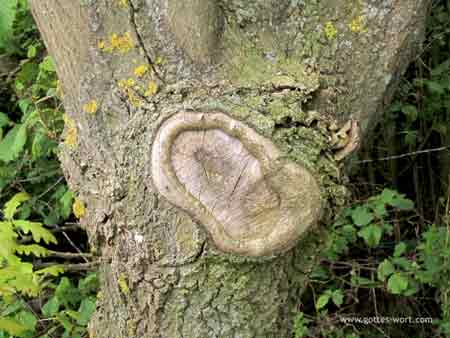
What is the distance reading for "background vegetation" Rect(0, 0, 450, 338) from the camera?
2326mm

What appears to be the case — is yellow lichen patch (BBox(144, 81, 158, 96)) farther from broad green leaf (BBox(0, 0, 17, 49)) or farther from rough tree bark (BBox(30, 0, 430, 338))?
broad green leaf (BBox(0, 0, 17, 49))

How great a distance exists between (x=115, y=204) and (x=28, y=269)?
68 centimetres

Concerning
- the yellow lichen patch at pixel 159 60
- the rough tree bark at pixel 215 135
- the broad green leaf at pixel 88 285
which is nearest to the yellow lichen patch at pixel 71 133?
the rough tree bark at pixel 215 135

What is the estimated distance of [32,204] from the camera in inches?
112

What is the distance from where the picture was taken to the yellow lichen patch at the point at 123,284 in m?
1.07

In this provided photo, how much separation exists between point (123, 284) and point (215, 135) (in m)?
0.35

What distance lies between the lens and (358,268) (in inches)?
114

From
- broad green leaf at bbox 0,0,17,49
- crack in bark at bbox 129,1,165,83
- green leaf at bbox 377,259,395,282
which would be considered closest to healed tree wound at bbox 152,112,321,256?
crack in bark at bbox 129,1,165,83

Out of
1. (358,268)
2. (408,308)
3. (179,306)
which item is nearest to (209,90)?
(179,306)

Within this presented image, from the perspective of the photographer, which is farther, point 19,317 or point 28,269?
point 19,317

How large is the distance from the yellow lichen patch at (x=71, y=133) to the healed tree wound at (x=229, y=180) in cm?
23

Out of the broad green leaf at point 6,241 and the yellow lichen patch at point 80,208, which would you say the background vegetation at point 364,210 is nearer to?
the broad green leaf at point 6,241

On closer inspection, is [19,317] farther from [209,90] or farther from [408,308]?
[408,308]

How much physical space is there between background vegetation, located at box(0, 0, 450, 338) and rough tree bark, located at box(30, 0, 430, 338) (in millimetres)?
1048
